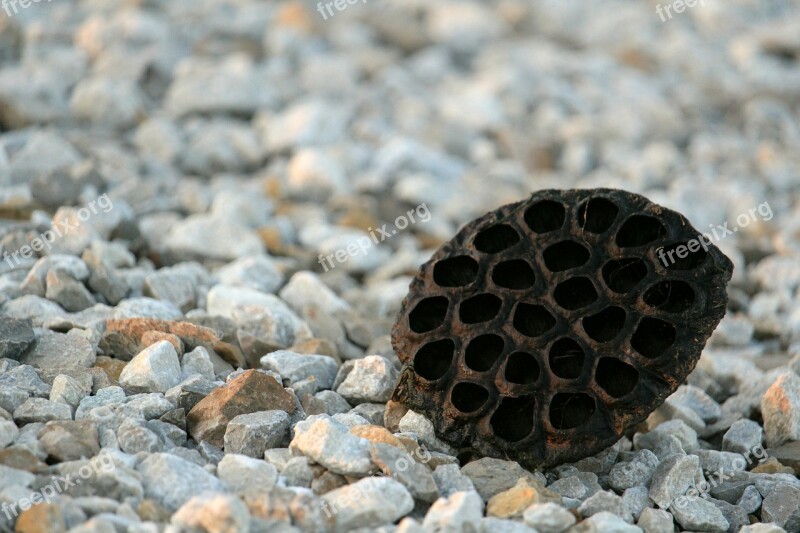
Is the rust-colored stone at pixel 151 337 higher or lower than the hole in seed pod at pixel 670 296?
lower

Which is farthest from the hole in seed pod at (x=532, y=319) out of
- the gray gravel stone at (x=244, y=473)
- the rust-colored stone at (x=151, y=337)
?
the rust-colored stone at (x=151, y=337)

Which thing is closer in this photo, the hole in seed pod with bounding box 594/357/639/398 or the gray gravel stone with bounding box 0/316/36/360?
the hole in seed pod with bounding box 594/357/639/398

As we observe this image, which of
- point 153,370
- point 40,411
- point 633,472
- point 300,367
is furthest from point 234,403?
point 633,472

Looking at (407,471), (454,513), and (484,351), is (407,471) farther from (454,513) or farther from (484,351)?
(484,351)

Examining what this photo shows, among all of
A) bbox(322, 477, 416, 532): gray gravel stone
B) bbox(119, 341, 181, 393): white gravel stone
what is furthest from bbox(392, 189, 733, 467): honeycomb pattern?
bbox(119, 341, 181, 393): white gravel stone

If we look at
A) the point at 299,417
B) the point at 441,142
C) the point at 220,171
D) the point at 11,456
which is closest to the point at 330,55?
the point at 441,142

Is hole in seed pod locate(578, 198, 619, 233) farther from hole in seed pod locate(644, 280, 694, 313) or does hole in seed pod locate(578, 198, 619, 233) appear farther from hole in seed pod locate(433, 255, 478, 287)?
hole in seed pod locate(433, 255, 478, 287)

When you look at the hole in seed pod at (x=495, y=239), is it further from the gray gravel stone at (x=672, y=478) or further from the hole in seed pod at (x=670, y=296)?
the gray gravel stone at (x=672, y=478)
